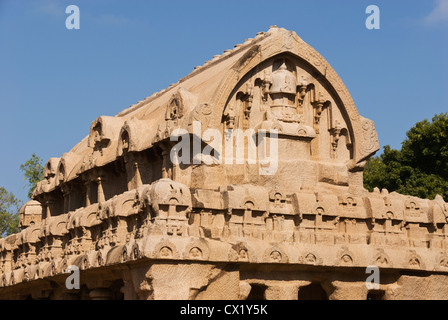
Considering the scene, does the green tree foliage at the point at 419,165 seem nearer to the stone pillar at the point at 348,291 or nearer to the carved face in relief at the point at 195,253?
the stone pillar at the point at 348,291

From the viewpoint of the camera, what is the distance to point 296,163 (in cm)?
1980

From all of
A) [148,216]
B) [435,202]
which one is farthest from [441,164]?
[148,216]

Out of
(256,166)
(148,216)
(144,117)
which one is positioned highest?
(144,117)

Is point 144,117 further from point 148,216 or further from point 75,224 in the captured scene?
point 148,216

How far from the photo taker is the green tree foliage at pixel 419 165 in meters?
36.0

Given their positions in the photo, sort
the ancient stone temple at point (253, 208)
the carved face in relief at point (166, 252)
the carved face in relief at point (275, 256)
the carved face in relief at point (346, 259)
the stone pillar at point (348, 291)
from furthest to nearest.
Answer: the stone pillar at point (348, 291)
the carved face in relief at point (346, 259)
the carved face in relief at point (275, 256)
the ancient stone temple at point (253, 208)
the carved face in relief at point (166, 252)

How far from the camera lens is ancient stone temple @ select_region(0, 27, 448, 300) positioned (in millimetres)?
17141

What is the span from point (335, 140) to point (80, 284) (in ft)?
24.3

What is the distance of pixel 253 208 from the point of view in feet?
59.3

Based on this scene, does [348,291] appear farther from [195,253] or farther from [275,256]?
[195,253]

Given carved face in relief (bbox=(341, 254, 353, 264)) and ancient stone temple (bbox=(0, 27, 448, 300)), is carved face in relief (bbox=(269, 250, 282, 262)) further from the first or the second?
carved face in relief (bbox=(341, 254, 353, 264))

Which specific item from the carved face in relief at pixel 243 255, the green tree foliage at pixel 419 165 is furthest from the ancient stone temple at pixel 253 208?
the green tree foliage at pixel 419 165

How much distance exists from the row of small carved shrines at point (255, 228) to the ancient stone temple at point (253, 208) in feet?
0.10

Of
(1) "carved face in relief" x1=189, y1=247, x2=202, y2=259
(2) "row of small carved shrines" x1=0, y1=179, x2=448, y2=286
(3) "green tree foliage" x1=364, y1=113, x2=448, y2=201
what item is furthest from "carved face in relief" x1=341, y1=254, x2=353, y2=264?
(3) "green tree foliage" x1=364, y1=113, x2=448, y2=201
